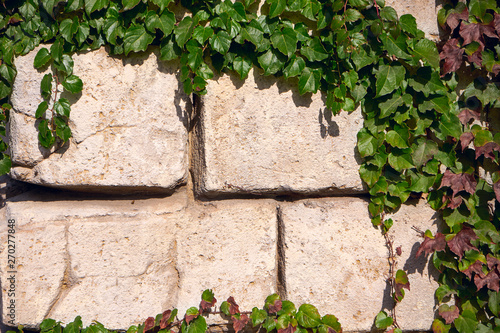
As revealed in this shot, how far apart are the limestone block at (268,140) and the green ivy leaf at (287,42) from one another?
14cm

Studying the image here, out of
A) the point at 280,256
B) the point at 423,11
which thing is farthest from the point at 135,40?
the point at 423,11

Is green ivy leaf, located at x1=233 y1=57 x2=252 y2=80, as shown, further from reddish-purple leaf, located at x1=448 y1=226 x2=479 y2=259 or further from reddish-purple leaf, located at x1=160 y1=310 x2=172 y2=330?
reddish-purple leaf, located at x1=448 y1=226 x2=479 y2=259

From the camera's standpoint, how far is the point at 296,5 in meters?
1.36

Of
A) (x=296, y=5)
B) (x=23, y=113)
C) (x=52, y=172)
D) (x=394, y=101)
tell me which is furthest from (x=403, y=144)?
(x=23, y=113)

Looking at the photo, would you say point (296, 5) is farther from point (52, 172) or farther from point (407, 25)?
point (52, 172)

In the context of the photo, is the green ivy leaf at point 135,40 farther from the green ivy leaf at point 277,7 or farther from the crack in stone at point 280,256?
the crack in stone at point 280,256

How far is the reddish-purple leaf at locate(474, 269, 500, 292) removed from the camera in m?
1.49

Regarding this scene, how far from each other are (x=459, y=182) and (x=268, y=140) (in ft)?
2.70

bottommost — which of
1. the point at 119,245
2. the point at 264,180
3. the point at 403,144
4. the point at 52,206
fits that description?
the point at 119,245

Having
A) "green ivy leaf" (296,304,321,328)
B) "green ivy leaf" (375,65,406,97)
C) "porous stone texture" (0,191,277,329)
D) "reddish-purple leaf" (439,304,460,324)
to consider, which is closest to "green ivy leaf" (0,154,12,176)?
"porous stone texture" (0,191,277,329)

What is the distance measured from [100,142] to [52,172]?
0.22 metres

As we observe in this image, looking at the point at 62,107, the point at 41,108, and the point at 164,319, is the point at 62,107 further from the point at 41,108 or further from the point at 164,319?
the point at 164,319

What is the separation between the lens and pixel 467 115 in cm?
150

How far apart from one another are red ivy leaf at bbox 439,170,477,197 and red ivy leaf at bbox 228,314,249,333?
1.00 m
